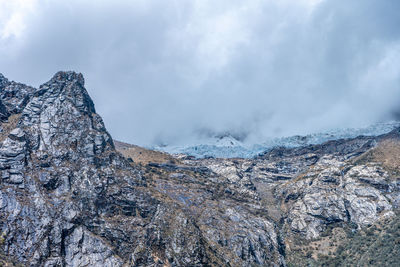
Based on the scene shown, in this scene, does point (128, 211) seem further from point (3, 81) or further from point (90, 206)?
A: point (3, 81)

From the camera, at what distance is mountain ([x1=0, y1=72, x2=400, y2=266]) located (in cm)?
9894

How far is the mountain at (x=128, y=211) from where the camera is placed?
9894 centimetres

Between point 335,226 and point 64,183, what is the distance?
6053 inches

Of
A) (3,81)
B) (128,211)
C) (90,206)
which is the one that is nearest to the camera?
(90,206)

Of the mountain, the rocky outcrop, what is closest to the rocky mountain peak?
the mountain

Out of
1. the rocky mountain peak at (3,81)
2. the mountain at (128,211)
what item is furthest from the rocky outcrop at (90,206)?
the rocky mountain peak at (3,81)

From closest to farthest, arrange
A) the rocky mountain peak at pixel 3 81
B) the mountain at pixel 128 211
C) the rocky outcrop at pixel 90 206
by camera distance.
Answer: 1. the rocky outcrop at pixel 90 206
2. the mountain at pixel 128 211
3. the rocky mountain peak at pixel 3 81

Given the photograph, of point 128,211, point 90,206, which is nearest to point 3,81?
point 90,206

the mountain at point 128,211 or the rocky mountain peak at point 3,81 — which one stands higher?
the rocky mountain peak at point 3,81

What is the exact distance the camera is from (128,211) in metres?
118

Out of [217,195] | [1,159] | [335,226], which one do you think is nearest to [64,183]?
[1,159]

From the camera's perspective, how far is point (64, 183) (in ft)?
374

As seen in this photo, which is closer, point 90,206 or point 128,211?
point 90,206

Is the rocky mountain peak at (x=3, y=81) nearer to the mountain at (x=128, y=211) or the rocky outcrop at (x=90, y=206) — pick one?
the mountain at (x=128, y=211)
